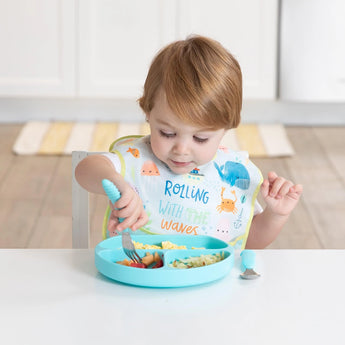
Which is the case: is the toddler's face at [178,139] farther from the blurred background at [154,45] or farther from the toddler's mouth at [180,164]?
the blurred background at [154,45]

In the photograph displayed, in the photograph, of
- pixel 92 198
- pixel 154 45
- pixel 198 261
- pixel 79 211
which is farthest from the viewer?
pixel 154 45

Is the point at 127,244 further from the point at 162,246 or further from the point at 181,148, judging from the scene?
the point at 181,148

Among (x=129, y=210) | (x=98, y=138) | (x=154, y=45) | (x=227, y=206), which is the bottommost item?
(x=98, y=138)

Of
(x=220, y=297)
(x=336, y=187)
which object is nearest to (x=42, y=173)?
(x=336, y=187)

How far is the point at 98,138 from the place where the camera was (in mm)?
3537

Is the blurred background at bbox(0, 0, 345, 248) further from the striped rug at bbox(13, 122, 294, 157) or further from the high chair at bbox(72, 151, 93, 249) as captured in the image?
the high chair at bbox(72, 151, 93, 249)

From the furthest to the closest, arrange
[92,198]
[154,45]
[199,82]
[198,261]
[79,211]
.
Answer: [154,45]
[92,198]
[79,211]
[199,82]
[198,261]

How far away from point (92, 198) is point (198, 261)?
74.7 inches

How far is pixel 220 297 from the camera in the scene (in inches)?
34.0

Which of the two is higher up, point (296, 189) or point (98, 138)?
point (296, 189)

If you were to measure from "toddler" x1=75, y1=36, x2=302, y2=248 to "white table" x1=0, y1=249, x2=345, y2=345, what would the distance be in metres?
0.11

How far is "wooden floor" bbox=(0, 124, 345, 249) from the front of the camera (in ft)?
7.94

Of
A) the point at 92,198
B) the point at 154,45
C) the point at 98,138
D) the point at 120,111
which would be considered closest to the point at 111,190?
the point at 92,198

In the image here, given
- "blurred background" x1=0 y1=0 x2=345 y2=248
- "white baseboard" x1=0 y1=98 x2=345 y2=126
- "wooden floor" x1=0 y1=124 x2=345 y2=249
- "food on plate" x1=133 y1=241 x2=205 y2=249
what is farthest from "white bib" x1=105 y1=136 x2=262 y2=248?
"white baseboard" x1=0 y1=98 x2=345 y2=126
